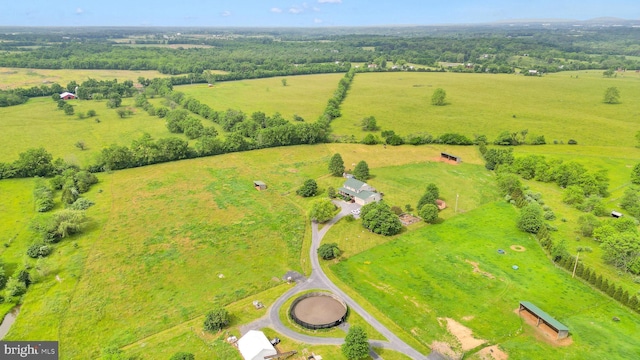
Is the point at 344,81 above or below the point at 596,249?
above

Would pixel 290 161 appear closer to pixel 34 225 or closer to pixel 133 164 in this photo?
pixel 133 164

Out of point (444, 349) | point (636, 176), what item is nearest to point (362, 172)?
point (444, 349)

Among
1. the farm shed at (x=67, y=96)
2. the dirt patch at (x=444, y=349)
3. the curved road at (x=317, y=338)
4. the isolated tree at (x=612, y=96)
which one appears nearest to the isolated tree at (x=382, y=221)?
the curved road at (x=317, y=338)

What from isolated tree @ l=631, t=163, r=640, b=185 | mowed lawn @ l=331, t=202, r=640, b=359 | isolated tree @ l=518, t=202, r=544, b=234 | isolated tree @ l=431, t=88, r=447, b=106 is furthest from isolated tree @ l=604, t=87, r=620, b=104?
mowed lawn @ l=331, t=202, r=640, b=359

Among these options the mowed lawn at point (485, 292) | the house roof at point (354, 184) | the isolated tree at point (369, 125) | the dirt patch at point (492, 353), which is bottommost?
the dirt patch at point (492, 353)

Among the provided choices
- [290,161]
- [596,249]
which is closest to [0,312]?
[290,161]

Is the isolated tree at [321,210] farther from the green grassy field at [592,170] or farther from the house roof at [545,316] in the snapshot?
the green grassy field at [592,170]

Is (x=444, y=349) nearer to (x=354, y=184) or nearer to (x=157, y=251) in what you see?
(x=354, y=184)
